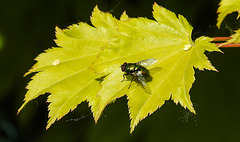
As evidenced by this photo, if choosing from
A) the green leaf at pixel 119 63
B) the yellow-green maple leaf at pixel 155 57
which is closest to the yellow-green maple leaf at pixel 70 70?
the green leaf at pixel 119 63

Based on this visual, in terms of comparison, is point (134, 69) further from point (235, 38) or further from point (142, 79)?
point (235, 38)

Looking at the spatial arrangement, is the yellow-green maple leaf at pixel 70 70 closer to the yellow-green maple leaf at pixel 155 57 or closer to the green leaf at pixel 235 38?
the yellow-green maple leaf at pixel 155 57

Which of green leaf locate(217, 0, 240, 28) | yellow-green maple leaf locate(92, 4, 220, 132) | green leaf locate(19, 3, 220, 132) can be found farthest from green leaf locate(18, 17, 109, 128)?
green leaf locate(217, 0, 240, 28)

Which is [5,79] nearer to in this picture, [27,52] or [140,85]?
[27,52]

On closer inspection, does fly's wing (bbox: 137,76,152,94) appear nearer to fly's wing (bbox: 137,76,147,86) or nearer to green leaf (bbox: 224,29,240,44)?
fly's wing (bbox: 137,76,147,86)

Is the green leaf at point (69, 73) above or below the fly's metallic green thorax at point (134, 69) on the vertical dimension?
above

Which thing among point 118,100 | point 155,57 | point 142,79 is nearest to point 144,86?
point 142,79

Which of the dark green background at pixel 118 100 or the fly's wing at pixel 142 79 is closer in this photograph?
the fly's wing at pixel 142 79
